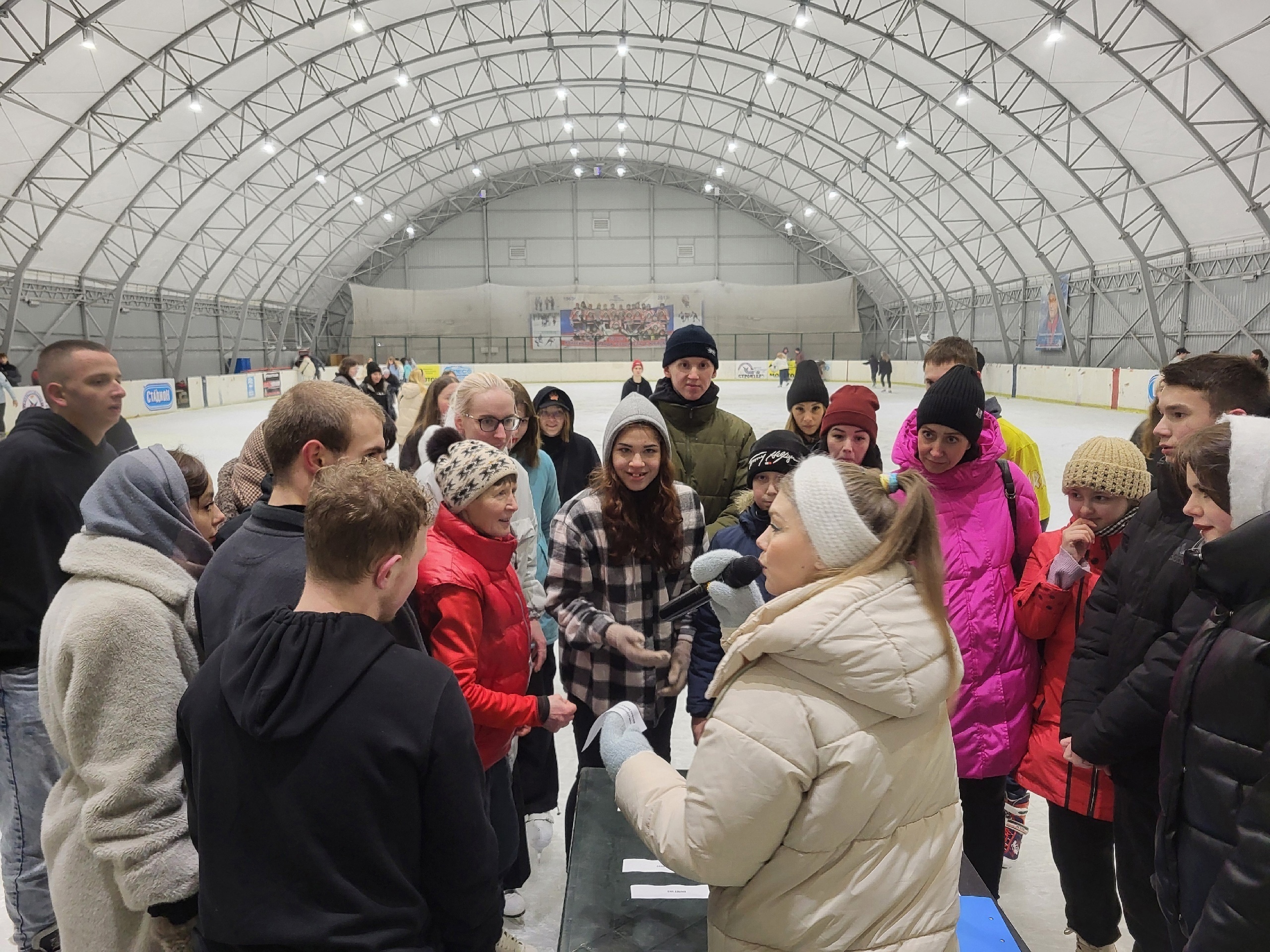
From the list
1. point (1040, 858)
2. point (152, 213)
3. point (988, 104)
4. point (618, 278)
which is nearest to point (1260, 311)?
point (988, 104)

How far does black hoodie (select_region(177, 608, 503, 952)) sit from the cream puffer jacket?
1.44 ft

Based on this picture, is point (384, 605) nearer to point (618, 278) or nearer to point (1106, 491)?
point (1106, 491)

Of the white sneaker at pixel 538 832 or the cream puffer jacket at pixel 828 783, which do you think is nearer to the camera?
the cream puffer jacket at pixel 828 783

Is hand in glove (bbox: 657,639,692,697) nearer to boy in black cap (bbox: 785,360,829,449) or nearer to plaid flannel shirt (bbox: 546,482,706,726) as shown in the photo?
plaid flannel shirt (bbox: 546,482,706,726)

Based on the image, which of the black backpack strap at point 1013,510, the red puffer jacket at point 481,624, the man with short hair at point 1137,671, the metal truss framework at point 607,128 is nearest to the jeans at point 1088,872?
the man with short hair at point 1137,671

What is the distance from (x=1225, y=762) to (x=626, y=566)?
5.77ft

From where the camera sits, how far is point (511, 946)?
2.52 m

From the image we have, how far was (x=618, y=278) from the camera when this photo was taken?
37.3 m

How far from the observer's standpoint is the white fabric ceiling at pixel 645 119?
1619 centimetres

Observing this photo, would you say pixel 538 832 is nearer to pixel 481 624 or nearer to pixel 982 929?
pixel 481 624

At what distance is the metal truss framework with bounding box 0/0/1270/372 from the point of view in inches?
663

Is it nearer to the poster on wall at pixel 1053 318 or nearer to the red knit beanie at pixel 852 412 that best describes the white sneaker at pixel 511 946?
the red knit beanie at pixel 852 412

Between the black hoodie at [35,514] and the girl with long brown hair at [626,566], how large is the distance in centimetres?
172

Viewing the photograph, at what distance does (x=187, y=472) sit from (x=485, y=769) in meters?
1.28
